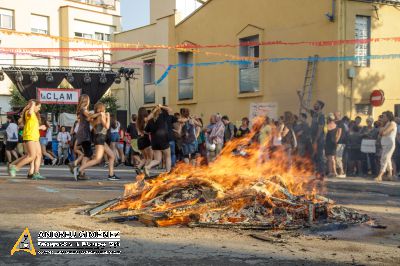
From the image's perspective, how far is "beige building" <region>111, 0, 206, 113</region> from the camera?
28.7 metres

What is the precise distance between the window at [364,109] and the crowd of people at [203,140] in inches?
155

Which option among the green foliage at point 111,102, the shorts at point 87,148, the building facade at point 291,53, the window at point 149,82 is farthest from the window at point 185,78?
the shorts at point 87,148

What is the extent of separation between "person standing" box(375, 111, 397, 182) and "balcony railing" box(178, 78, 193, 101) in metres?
14.7

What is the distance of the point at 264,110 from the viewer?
22.8 m

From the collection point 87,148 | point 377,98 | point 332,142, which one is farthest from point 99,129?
point 377,98

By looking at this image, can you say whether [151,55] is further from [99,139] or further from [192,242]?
[192,242]

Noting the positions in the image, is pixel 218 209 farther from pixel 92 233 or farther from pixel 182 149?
pixel 182 149

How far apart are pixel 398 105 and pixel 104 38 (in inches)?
1117

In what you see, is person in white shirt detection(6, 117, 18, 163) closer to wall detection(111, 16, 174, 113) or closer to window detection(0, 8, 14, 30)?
wall detection(111, 16, 174, 113)

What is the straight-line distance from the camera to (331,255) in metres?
5.24

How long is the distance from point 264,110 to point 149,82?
35.0 feet

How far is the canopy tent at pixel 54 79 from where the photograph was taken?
2291 cm

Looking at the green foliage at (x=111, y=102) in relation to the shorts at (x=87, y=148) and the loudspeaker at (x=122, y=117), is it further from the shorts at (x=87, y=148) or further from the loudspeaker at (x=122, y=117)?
the shorts at (x=87, y=148)

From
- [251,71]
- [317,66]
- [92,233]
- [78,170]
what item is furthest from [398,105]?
[92,233]
